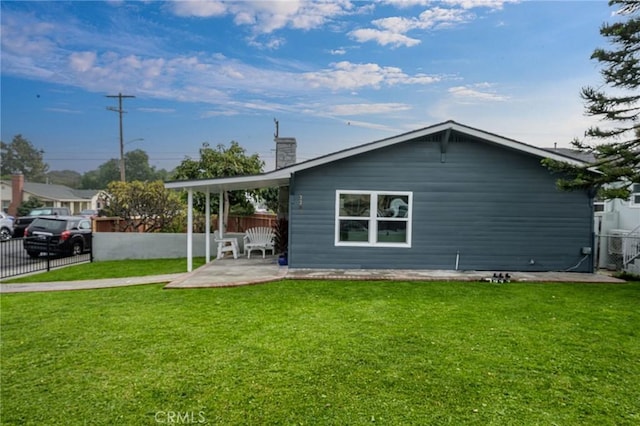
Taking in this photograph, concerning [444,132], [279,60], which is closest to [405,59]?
→ [279,60]

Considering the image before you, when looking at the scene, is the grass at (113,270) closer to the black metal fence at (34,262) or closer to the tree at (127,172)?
the black metal fence at (34,262)

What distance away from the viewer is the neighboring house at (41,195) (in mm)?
34569

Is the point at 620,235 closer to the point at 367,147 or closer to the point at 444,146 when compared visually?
the point at 444,146

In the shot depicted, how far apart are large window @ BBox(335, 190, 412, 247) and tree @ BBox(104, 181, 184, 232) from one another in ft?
26.5

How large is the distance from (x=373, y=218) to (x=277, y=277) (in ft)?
9.05

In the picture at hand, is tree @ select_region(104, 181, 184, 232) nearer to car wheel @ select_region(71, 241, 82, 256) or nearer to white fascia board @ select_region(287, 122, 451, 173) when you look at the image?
car wheel @ select_region(71, 241, 82, 256)

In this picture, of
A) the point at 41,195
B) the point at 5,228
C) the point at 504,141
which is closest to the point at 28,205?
the point at 41,195

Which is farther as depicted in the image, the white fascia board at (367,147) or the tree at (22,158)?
the tree at (22,158)

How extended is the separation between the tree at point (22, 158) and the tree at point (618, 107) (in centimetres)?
7463

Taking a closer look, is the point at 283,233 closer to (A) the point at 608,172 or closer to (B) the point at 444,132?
(B) the point at 444,132

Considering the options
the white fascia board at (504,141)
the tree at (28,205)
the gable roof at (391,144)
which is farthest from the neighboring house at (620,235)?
the tree at (28,205)

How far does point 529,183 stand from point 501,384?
6995mm

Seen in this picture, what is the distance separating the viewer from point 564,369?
3.67 metres

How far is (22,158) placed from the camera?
6297 cm
